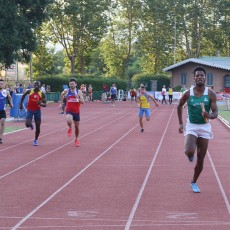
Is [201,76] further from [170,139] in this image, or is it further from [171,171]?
[170,139]

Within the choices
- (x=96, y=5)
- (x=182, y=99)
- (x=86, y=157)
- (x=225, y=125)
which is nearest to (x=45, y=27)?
(x=96, y=5)

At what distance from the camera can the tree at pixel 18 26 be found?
1774 inches

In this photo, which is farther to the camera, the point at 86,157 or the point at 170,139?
the point at 170,139

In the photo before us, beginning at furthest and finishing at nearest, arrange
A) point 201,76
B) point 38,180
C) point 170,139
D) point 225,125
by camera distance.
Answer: point 225,125 → point 170,139 → point 38,180 → point 201,76

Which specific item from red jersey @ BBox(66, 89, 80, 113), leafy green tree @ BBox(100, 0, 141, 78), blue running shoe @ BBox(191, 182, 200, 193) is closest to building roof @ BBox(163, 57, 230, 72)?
leafy green tree @ BBox(100, 0, 141, 78)

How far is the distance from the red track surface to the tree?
25.7 meters

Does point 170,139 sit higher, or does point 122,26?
point 122,26

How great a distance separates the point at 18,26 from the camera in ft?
153

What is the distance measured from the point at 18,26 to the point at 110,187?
36354 millimetres

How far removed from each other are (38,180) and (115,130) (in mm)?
14228

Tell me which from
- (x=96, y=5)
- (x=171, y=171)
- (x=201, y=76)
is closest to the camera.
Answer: (x=201, y=76)

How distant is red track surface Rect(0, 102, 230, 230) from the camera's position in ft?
27.8

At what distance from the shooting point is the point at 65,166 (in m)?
14.3

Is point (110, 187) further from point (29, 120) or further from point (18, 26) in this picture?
point (18, 26)
